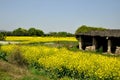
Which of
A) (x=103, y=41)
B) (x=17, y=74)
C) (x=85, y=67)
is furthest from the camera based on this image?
(x=103, y=41)

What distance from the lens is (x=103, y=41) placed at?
39.9 m

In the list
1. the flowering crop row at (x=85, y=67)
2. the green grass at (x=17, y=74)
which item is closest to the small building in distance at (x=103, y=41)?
the green grass at (x=17, y=74)

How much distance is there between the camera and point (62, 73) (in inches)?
650

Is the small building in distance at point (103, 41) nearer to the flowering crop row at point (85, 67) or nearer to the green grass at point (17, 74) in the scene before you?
the green grass at point (17, 74)

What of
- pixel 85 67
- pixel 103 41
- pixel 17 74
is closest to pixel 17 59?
pixel 17 74

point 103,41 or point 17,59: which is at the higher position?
point 103,41

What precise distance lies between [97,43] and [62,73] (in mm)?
23196

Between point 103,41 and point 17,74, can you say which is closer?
point 17,74

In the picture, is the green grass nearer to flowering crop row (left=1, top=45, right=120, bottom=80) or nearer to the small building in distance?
flowering crop row (left=1, top=45, right=120, bottom=80)

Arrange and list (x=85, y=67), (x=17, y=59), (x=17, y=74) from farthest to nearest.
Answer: (x=17, y=59) → (x=17, y=74) → (x=85, y=67)

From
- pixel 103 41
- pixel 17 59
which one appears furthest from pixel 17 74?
pixel 103 41

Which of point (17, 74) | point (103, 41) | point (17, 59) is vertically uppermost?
point (103, 41)

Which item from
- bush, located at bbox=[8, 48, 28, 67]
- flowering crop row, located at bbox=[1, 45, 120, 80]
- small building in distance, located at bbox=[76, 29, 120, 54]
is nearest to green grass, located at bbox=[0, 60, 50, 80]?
flowering crop row, located at bbox=[1, 45, 120, 80]

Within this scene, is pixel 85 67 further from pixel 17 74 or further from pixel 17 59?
pixel 17 59
